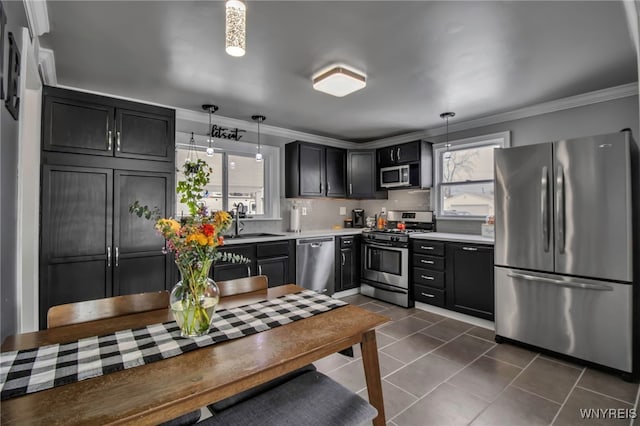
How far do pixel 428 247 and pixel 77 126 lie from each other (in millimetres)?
3719

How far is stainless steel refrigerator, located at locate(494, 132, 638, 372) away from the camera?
233 centimetres

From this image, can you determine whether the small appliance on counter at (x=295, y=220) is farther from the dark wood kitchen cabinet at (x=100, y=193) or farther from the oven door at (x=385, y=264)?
the dark wood kitchen cabinet at (x=100, y=193)

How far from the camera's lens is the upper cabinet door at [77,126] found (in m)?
2.39

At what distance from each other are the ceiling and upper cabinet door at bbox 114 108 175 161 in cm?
31

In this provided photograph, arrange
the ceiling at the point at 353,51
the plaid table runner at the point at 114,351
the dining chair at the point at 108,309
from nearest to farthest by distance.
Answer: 1. the plaid table runner at the point at 114,351
2. the dining chair at the point at 108,309
3. the ceiling at the point at 353,51

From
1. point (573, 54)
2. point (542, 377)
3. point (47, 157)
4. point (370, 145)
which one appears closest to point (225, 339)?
point (47, 157)

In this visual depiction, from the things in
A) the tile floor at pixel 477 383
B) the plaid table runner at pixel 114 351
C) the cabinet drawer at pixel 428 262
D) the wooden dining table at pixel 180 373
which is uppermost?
the plaid table runner at pixel 114 351

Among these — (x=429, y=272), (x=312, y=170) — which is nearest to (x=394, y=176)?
(x=312, y=170)

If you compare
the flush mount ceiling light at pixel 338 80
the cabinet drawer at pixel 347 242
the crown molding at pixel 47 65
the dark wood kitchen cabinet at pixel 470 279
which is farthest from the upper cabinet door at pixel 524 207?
the crown molding at pixel 47 65

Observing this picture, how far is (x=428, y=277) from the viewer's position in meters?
3.79

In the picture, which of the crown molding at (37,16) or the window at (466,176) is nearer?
the crown molding at (37,16)

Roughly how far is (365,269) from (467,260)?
147 centimetres


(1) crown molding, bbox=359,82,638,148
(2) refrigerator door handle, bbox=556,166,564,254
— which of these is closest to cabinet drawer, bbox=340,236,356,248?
(1) crown molding, bbox=359,82,638,148

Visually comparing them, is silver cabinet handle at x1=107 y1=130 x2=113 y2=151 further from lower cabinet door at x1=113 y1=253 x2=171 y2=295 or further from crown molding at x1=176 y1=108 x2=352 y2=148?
crown molding at x1=176 y1=108 x2=352 y2=148
